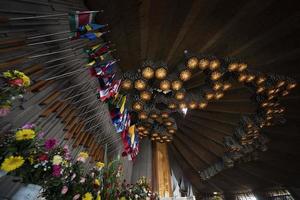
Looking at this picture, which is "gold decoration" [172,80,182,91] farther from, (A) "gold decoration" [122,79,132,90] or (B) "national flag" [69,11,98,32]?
(B) "national flag" [69,11,98,32]

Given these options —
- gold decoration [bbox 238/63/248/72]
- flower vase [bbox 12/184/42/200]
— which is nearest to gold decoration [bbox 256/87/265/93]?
gold decoration [bbox 238/63/248/72]

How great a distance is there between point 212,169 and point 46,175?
30.1 ft

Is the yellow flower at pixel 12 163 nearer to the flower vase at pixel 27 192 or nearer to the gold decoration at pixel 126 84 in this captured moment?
the flower vase at pixel 27 192

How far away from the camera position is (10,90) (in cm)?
168

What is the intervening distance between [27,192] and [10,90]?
1026 mm

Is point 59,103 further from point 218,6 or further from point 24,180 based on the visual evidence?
point 218,6

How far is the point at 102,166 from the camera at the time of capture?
242 cm

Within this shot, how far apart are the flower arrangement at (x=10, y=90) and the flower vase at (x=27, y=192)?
2.52ft

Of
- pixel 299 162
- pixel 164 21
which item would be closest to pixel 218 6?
pixel 164 21

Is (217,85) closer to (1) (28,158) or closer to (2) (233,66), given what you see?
(2) (233,66)

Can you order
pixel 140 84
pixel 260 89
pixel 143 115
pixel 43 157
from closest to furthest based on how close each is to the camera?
1. pixel 43 157
2. pixel 140 84
3. pixel 260 89
4. pixel 143 115

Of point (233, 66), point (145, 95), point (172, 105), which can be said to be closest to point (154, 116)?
point (172, 105)

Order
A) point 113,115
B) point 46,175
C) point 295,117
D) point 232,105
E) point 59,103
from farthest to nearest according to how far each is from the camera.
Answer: point 232,105 < point 295,117 < point 113,115 < point 59,103 < point 46,175

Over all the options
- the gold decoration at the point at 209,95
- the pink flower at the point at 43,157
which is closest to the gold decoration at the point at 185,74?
the gold decoration at the point at 209,95
